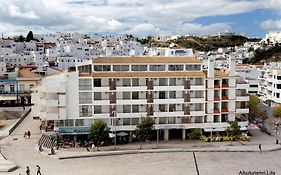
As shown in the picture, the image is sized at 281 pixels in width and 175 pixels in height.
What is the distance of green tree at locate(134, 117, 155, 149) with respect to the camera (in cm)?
4772

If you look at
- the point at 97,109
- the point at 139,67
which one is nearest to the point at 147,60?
the point at 139,67

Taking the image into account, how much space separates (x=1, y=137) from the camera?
168 ft

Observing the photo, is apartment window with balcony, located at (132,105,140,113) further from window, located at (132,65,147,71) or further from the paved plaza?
window, located at (132,65,147,71)

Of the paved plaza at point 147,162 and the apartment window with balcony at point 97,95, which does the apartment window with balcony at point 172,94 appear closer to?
the paved plaza at point 147,162

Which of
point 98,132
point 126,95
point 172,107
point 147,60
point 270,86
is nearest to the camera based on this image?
point 98,132

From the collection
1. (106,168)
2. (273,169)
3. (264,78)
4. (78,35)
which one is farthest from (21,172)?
(78,35)

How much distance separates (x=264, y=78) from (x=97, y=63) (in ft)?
165

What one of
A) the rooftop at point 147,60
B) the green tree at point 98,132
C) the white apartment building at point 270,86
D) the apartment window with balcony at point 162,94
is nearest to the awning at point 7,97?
the rooftop at point 147,60

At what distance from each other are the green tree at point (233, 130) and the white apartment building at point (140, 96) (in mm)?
1404

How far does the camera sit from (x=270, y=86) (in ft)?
274

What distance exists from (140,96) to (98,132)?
7.37 metres

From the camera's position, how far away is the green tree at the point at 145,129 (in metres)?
47.7

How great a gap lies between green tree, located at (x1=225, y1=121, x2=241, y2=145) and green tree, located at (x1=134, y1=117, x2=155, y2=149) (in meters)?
9.82

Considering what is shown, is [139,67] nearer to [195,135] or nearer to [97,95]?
[97,95]
